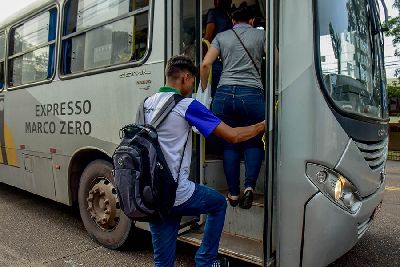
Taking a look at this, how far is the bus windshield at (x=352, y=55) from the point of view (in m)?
2.71

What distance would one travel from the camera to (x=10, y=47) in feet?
19.2

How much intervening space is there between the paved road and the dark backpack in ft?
4.88

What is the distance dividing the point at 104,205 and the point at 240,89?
1820 mm

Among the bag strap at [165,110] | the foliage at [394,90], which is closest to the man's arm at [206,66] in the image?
the bag strap at [165,110]

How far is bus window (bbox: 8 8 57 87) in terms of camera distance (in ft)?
15.8

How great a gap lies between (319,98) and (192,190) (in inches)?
41.1

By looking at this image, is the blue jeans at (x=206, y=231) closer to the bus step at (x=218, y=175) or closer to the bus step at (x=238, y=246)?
the bus step at (x=238, y=246)

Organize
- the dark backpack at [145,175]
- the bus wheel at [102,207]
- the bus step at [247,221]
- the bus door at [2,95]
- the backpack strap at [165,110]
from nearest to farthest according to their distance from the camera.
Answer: the dark backpack at [145,175] → the backpack strap at [165,110] → the bus step at [247,221] → the bus wheel at [102,207] → the bus door at [2,95]

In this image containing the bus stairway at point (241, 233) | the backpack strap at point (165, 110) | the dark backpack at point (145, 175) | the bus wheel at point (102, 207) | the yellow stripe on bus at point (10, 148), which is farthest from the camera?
the yellow stripe on bus at point (10, 148)

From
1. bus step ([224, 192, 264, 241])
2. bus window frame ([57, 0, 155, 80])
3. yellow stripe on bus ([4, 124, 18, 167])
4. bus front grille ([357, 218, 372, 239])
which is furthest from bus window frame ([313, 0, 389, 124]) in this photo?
yellow stripe on bus ([4, 124, 18, 167])

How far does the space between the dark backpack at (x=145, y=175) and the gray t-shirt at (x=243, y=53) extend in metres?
1.14

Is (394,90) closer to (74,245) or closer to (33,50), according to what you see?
(33,50)

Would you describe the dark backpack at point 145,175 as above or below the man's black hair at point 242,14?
below

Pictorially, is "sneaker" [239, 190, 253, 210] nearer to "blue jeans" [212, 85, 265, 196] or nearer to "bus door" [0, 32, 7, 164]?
"blue jeans" [212, 85, 265, 196]
